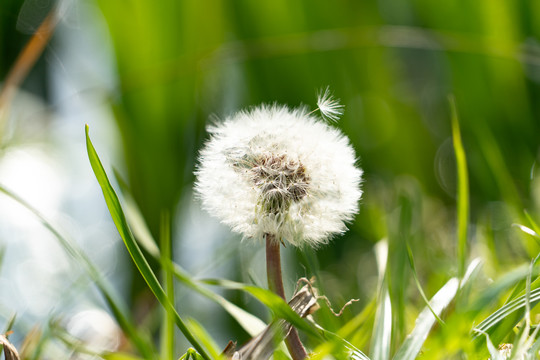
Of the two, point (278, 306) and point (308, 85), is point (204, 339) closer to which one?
A: point (278, 306)

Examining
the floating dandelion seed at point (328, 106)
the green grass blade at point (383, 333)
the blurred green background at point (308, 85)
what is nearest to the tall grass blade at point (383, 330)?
the green grass blade at point (383, 333)

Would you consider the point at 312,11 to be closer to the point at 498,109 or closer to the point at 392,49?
the point at 392,49

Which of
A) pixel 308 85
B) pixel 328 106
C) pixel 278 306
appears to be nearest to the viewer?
pixel 278 306

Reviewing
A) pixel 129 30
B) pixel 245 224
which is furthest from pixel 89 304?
pixel 129 30

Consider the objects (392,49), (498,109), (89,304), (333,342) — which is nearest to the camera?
(333,342)

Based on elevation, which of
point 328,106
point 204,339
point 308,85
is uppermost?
point 308,85

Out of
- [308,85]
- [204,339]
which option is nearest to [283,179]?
[204,339]

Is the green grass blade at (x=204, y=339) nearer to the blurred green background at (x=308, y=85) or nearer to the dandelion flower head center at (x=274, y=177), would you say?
the dandelion flower head center at (x=274, y=177)
